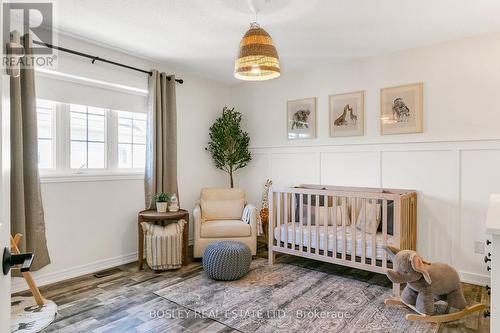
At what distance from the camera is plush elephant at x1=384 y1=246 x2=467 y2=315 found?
2.25m

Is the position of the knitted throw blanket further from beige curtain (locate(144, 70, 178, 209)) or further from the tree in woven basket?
the tree in woven basket

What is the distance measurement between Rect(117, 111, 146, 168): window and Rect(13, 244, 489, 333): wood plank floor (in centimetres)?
123

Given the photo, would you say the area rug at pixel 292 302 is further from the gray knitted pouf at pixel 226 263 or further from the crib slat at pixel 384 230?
the crib slat at pixel 384 230

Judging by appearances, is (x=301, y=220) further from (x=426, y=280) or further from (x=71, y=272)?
(x=71, y=272)

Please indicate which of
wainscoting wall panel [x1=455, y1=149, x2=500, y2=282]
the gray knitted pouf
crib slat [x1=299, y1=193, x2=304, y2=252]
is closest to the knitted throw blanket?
the gray knitted pouf

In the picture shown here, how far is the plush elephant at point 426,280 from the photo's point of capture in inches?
88.7

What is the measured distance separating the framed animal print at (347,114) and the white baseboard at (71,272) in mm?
2928

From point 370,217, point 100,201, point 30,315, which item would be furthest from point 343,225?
point 30,315

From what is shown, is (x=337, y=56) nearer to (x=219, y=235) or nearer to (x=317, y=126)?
(x=317, y=126)

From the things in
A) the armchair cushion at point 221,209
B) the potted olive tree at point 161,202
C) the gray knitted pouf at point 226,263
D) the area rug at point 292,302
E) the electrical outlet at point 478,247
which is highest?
the potted olive tree at point 161,202

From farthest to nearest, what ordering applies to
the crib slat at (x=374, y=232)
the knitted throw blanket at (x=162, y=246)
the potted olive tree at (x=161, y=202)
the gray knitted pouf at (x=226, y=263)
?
1. the potted olive tree at (x=161, y=202)
2. the knitted throw blanket at (x=162, y=246)
3. the gray knitted pouf at (x=226, y=263)
4. the crib slat at (x=374, y=232)

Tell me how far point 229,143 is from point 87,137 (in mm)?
1893

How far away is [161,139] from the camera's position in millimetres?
3730

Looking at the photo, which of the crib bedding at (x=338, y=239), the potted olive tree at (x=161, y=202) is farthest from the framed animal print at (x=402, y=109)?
the potted olive tree at (x=161, y=202)
